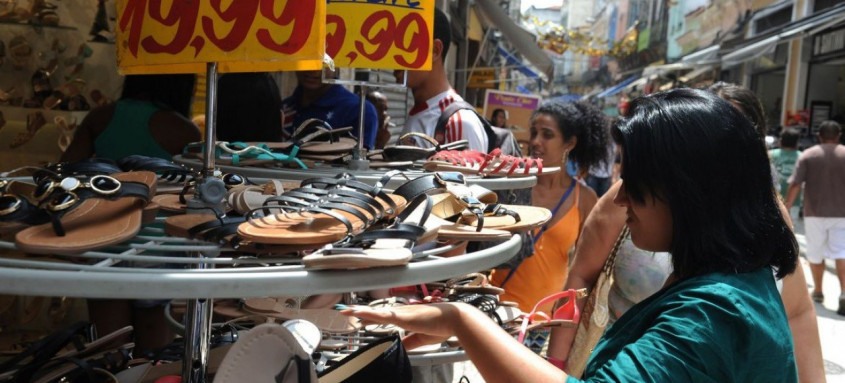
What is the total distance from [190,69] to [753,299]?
1.23 meters

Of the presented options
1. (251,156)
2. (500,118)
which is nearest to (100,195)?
(251,156)

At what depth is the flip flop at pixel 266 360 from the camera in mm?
1220

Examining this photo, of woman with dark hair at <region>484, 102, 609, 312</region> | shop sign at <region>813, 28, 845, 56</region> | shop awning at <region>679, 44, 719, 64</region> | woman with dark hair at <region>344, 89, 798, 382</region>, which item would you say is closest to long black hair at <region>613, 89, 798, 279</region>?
woman with dark hair at <region>344, 89, 798, 382</region>

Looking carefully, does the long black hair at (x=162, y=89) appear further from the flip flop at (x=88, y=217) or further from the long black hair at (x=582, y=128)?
the long black hair at (x=582, y=128)

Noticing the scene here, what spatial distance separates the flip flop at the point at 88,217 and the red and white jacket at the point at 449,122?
6.69 feet

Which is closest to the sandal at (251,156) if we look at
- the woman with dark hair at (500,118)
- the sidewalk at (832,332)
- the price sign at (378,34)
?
the price sign at (378,34)

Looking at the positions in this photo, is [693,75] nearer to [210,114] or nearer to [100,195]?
[210,114]

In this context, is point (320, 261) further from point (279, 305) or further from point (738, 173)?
point (279, 305)

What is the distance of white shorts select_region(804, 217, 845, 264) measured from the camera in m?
7.70

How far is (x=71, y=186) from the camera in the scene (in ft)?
4.09

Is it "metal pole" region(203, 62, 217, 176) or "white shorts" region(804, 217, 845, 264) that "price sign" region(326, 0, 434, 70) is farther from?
"white shorts" region(804, 217, 845, 264)

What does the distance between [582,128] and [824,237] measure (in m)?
4.66

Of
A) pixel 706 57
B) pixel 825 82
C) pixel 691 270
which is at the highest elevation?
pixel 706 57

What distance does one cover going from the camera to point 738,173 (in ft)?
4.55
